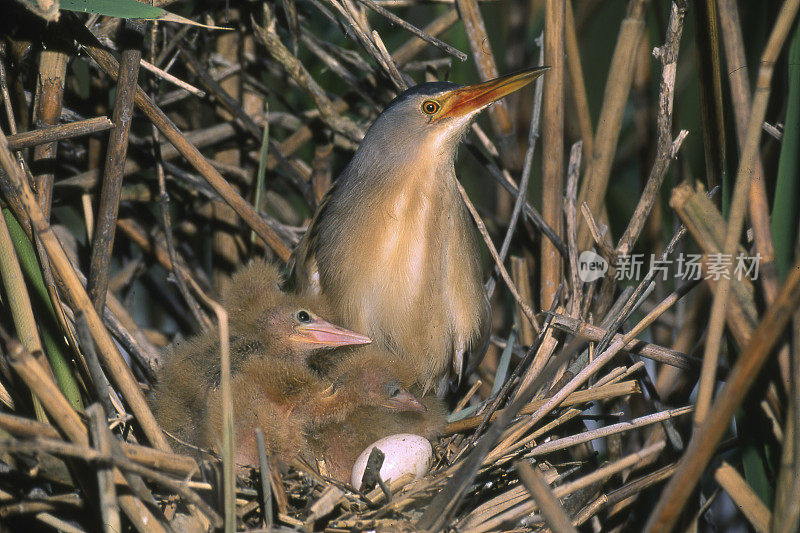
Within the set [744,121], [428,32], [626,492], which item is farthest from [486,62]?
[626,492]

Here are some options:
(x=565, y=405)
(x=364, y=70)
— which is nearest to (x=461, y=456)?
(x=565, y=405)

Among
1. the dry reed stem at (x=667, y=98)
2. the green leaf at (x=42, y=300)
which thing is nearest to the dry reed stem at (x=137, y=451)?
the green leaf at (x=42, y=300)

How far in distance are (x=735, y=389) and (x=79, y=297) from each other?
1003 mm

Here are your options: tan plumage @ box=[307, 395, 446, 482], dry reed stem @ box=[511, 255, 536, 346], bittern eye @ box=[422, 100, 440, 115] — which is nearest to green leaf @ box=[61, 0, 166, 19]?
bittern eye @ box=[422, 100, 440, 115]

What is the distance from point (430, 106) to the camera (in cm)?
183

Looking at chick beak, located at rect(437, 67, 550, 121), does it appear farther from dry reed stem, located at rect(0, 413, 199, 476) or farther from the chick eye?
dry reed stem, located at rect(0, 413, 199, 476)

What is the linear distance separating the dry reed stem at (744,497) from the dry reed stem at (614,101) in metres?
0.85

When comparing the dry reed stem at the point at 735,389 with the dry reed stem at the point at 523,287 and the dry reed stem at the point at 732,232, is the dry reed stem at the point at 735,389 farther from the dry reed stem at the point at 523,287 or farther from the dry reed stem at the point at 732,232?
the dry reed stem at the point at 523,287

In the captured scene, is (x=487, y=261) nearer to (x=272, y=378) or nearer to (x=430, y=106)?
(x=430, y=106)

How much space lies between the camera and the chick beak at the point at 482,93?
1.74m

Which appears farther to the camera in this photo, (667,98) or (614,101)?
(614,101)

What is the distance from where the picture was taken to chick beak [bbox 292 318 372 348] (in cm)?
172

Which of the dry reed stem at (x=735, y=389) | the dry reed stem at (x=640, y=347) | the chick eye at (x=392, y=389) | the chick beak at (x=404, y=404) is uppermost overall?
the dry reed stem at (x=735, y=389)

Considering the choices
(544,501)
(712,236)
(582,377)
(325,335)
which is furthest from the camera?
(325,335)
